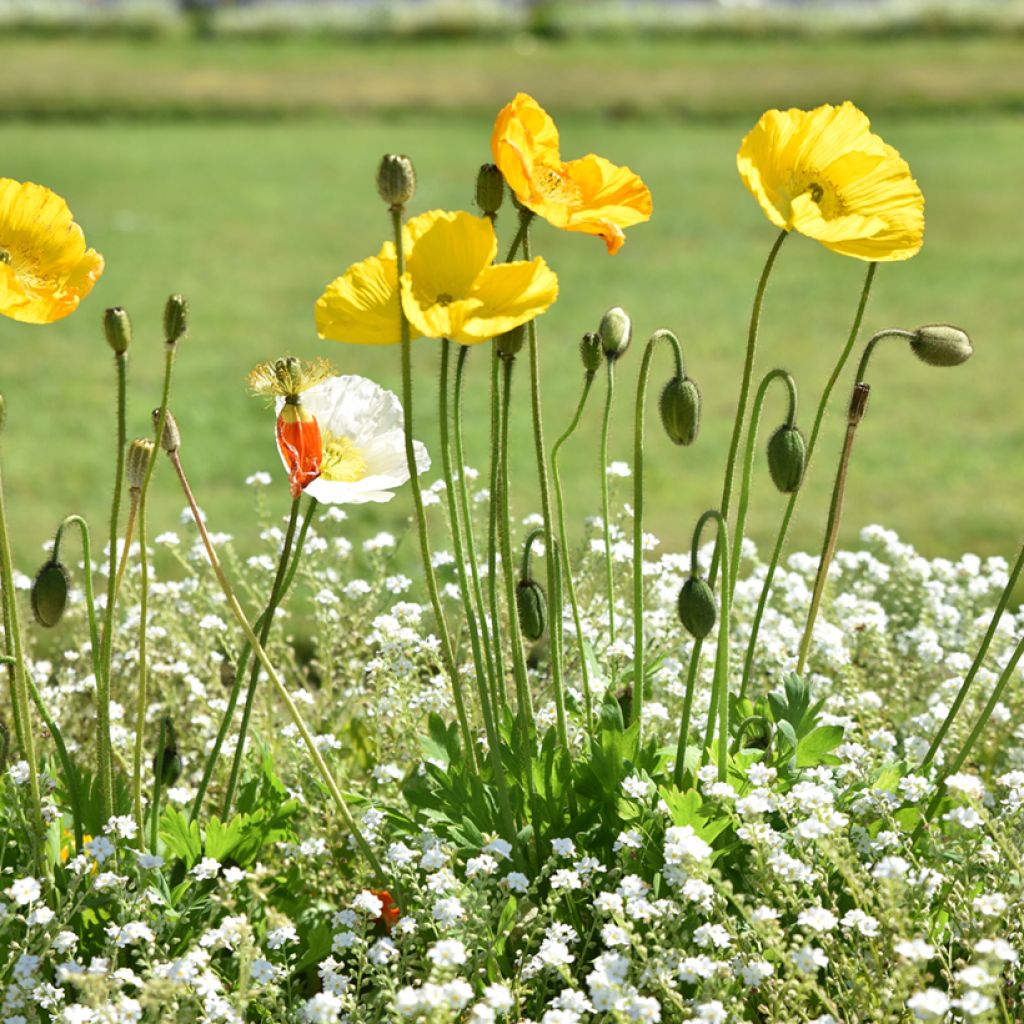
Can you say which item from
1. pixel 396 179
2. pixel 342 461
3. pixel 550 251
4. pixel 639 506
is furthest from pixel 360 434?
pixel 550 251

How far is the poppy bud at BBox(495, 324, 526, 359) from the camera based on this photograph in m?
1.67

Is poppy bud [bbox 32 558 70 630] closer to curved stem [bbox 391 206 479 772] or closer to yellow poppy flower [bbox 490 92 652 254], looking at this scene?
curved stem [bbox 391 206 479 772]

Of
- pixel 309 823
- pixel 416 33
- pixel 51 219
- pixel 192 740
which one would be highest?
pixel 51 219

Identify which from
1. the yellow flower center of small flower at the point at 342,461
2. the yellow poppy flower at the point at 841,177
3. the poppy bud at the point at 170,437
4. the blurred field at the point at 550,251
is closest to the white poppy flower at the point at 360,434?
the yellow flower center of small flower at the point at 342,461

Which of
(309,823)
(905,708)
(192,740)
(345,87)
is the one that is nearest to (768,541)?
(905,708)

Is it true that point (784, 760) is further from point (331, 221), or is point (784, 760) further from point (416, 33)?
point (416, 33)

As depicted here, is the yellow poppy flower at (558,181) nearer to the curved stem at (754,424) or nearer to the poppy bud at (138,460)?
the curved stem at (754,424)

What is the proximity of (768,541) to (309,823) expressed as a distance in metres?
2.99

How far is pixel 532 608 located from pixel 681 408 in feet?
0.98

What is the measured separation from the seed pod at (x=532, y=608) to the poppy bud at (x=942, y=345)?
21.4 inches

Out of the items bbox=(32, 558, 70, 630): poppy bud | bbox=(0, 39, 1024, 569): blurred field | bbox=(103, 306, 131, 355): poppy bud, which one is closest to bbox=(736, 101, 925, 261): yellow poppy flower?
bbox=(103, 306, 131, 355): poppy bud

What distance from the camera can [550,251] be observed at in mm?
9102

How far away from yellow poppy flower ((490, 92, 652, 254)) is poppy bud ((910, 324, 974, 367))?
1.25 ft

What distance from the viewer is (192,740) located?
251cm
